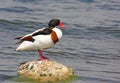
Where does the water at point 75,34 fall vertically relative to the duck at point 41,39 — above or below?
below

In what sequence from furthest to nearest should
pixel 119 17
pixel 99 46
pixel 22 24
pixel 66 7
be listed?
pixel 66 7, pixel 119 17, pixel 22 24, pixel 99 46

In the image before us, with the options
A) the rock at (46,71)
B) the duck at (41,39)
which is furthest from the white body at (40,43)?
the rock at (46,71)

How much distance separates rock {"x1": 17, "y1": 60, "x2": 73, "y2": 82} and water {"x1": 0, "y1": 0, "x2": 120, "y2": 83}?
1.10 feet

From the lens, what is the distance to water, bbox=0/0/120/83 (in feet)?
38.9

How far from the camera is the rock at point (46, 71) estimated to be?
1045 centimetres

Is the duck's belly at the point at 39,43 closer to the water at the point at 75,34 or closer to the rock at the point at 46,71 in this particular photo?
the rock at the point at 46,71

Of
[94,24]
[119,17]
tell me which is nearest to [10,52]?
[94,24]

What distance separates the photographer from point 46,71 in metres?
10.5

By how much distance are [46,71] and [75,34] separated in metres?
5.79

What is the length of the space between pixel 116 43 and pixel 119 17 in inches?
154

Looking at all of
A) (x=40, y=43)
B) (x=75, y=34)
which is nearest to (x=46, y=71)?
(x=40, y=43)

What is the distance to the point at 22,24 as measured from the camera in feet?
56.5

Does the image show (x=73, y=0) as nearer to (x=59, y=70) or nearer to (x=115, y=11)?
(x=115, y=11)

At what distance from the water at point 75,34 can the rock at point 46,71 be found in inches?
13.1
